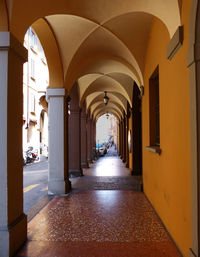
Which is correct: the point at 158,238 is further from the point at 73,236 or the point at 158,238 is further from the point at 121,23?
the point at 121,23

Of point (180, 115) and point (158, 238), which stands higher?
point (180, 115)

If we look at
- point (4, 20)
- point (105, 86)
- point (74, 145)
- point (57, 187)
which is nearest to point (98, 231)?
point (57, 187)

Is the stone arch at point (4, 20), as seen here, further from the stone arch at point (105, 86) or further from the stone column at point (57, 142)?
the stone arch at point (105, 86)

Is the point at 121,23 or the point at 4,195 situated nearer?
the point at 4,195

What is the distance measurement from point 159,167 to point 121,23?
356 centimetres

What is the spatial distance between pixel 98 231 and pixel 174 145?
2076 mm

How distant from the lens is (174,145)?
342 centimetres

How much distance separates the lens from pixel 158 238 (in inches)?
145

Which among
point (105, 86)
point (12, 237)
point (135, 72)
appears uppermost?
point (105, 86)

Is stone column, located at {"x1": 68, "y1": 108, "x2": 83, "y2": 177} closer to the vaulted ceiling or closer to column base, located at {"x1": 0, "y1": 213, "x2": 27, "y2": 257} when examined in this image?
the vaulted ceiling

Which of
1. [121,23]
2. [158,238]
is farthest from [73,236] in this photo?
[121,23]

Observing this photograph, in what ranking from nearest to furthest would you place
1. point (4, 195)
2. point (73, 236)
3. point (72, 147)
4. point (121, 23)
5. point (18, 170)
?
point (4, 195)
point (18, 170)
point (73, 236)
point (121, 23)
point (72, 147)

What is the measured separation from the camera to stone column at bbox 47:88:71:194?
21.5 ft

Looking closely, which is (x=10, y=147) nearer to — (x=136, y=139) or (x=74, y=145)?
(x=74, y=145)
